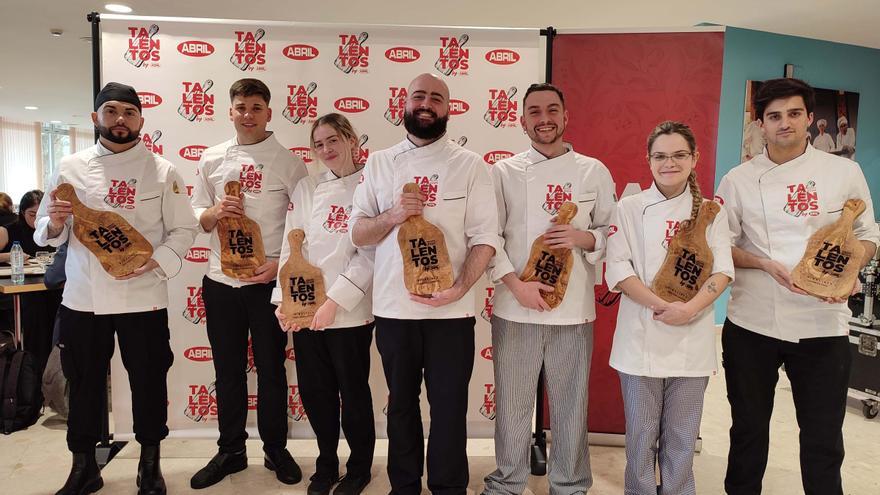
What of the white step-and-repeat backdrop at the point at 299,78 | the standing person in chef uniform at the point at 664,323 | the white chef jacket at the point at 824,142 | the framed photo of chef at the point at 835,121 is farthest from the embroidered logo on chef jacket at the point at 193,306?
the white chef jacket at the point at 824,142

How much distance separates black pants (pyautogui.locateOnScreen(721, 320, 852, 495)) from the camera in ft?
7.02

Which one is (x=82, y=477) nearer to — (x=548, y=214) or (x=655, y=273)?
(x=548, y=214)

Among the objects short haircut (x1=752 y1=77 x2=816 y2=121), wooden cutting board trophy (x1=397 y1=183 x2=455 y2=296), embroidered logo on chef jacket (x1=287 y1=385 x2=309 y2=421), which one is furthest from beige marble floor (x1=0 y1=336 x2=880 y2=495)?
short haircut (x1=752 y1=77 x2=816 y2=121)

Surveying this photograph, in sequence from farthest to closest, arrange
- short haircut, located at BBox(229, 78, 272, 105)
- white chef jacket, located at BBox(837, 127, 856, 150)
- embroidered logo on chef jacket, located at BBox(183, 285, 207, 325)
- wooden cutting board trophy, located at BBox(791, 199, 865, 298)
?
1. white chef jacket, located at BBox(837, 127, 856, 150)
2. embroidered logo on chef jacket, located at BBox(183, 285, 207, 325)
3. short haircut, located at BBox(229, 78, 272, 105)
4. wooden cutting board trophy, located at BBox(791, 199, 865, 298)

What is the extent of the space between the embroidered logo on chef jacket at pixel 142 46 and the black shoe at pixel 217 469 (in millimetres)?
2086

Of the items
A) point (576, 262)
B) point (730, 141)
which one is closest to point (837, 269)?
point (576, 262)

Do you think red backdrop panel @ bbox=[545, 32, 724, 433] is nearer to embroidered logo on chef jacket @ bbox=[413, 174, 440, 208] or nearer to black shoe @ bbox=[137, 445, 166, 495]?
embroidered logo on chef jacket @ bbox=[413, 174, 440, 208]

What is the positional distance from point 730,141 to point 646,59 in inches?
139

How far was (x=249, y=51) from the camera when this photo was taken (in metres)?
3.00

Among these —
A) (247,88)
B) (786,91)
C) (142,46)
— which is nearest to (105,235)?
(247,88)

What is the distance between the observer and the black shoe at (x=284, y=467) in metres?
2.71

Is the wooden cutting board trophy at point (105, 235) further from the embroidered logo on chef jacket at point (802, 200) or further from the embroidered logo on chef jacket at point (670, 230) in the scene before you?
the embroidered logo on chef jacket at point (802, 200)

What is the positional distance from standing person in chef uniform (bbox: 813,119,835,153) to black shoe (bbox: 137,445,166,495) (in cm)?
690

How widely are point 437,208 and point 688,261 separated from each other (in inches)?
39.1
